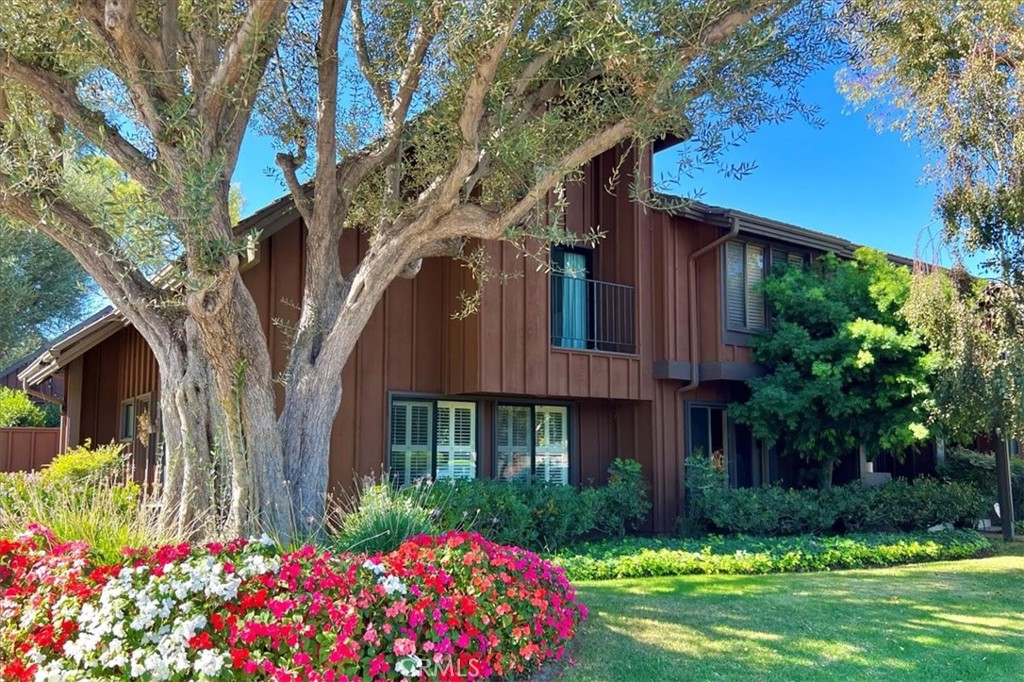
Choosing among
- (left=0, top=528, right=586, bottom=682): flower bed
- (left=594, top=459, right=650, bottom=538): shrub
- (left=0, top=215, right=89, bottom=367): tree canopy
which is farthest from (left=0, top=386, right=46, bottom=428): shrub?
(left=0, top=528, right=586, bottom=682): flower bed

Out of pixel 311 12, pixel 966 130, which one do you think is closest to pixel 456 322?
pixel 311 12

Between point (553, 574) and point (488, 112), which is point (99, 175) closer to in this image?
point (488, 112)

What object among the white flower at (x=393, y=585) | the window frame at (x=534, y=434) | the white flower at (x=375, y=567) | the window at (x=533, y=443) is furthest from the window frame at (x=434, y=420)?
the white flower at (x=393, y=585)

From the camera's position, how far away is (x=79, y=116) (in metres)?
6.84

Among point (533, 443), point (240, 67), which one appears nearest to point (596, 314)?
point (533, 443)

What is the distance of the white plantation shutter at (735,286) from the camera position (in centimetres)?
1316

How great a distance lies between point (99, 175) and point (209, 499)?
3.40 meters

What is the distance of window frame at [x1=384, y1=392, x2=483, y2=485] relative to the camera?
1078 centimetres

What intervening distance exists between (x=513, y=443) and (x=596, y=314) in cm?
234

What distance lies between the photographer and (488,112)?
775cm

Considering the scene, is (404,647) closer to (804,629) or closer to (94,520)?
(94,520)

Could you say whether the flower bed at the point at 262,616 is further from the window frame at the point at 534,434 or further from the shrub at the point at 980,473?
the shrub at the point at 980,473

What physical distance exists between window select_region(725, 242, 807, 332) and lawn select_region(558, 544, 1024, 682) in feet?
15.4

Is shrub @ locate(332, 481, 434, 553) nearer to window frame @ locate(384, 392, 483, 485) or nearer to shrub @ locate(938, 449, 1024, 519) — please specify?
window frame @ locate(384, 392, 483, 485)
